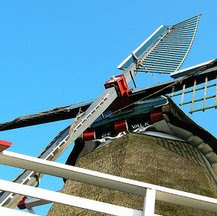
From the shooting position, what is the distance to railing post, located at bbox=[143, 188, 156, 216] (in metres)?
2.12

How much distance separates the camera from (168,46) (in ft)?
30.1

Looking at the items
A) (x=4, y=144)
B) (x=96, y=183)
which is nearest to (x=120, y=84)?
(x=96, y=183)

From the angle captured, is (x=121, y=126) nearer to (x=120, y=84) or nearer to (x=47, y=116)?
(x=120, y=84)

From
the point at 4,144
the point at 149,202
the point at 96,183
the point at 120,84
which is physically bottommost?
the point at 120,84

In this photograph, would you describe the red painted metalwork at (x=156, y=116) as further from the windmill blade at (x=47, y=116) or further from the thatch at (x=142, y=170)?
the windmill blade at (x=47, y=116)

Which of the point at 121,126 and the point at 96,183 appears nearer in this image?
the point at 96,183

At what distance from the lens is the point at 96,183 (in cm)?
227

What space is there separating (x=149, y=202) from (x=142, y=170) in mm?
3045

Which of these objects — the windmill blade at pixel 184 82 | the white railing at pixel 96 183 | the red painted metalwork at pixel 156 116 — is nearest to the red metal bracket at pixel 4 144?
the white railing at pixel 96 183

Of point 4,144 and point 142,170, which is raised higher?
point 4,144

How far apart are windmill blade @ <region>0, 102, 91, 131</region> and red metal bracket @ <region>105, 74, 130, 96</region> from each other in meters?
0.48

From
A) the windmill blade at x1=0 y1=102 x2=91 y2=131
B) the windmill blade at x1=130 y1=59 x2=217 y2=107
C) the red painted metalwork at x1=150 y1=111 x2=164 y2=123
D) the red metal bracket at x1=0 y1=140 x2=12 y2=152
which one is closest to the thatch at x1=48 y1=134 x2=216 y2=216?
the red painted metalwork at x1=150 y1=111 x2=164 y2=123

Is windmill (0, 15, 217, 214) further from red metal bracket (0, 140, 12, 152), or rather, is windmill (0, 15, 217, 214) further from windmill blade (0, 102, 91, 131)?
red metal bracket (0, 140, 12, 152)

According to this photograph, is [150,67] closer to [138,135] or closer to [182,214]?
[138,135]
